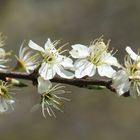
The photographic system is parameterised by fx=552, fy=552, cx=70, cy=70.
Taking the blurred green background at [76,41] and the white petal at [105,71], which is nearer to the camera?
the white petal at [105,71]

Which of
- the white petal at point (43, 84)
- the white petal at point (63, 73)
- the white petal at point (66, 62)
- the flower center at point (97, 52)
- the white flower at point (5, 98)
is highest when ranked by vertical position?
the flower center at point (97, 52)

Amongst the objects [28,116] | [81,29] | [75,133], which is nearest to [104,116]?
[75,133]

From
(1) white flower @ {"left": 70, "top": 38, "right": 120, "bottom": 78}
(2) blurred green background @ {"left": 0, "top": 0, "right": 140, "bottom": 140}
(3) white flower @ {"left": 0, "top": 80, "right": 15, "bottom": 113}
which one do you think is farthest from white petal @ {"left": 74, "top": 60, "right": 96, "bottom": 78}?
(2) blurred green background @ {"left": 0, "top": 0, "right": 140, "bottom": 140}

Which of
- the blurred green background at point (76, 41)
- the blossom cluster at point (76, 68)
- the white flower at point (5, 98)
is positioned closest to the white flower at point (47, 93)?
the blossom cluster at point (76, 68)

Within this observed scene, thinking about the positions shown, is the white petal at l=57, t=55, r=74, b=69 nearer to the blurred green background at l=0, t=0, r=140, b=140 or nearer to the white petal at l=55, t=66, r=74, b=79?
the white petal at l=55, t=66, r=74, b=79

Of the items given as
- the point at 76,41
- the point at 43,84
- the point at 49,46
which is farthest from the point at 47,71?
the point at 76,41

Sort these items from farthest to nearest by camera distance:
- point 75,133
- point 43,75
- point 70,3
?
point 70,3 < point 75,133 < point 43,75

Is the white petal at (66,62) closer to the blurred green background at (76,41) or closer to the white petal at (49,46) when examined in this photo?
the white petal at (49,46)

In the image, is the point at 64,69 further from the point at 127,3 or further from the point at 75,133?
the point at 127,3
